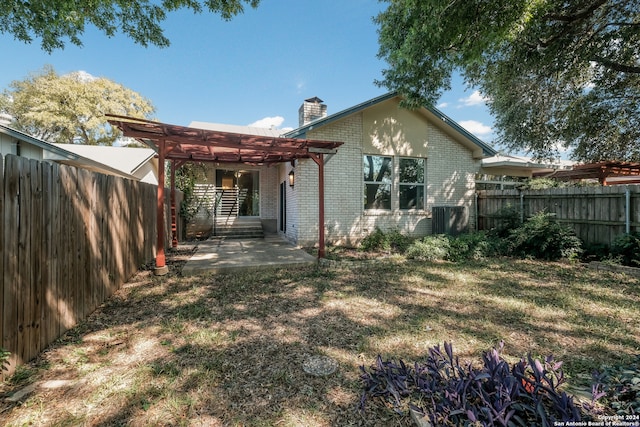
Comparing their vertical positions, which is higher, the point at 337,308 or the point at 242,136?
the point at 242,136

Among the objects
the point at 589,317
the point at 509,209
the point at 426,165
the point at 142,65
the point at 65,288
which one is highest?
the point at 142,65

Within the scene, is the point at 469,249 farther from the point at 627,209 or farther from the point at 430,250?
the point at 627,209

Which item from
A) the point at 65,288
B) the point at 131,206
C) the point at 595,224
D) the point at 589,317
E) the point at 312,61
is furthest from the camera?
the point at 312,61

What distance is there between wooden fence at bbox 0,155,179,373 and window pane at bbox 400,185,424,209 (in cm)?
802

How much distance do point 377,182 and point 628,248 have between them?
20.0ft

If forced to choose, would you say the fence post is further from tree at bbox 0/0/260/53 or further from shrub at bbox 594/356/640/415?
tree at bbox 0/0/260/53

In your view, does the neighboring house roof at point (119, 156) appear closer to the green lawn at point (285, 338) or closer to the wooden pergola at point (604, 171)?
the green lawn at point (285, 338)

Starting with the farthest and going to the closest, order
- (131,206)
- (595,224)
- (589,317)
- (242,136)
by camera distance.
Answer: (595,224) < (242,136) < (131,206) < (589,317)

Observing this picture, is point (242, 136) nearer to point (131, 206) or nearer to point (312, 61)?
point (131, 206)

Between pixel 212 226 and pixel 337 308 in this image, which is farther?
pixel 212 226

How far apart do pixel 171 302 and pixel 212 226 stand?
7.40 m

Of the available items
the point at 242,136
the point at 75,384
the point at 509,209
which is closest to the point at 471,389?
the point at 75,384

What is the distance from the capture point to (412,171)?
9.66 m

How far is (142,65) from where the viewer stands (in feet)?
54.0
